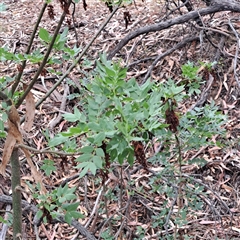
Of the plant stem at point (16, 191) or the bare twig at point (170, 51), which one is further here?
the bare twig at point (170, 51)

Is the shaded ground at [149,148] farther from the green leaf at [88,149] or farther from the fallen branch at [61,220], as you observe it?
the green leaf at [88,149]

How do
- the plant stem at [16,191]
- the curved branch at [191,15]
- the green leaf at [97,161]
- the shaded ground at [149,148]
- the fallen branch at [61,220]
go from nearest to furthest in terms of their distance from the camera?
the green leaf at [97,161]
the plant stem at [16,191]
the fallen branch at [61,220]
the shaded ground at [149,148]
the curved branch at [191,15]

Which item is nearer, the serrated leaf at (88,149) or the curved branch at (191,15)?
the serrated leaf at (88,149)

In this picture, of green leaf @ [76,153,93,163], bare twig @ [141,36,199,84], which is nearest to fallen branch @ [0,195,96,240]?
green leaf @ [76,153,93,163]

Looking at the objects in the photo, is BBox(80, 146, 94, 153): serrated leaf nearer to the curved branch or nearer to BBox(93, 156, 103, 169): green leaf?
BBox(93, 156, 103, 169): green leaf

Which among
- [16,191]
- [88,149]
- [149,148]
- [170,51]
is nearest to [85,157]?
[88,149]

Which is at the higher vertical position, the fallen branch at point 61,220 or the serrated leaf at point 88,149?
the serrated leaf at point 88,149

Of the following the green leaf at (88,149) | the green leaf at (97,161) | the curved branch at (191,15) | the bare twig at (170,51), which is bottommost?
the bare twig at (170,51)

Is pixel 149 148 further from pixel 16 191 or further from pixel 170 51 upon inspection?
pixel 16 191

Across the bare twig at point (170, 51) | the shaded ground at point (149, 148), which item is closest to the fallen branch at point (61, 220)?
the shaded ground at point (149, 148)

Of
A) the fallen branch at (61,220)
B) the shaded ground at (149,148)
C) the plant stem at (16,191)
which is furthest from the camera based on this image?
the shaded ground at (149,148)

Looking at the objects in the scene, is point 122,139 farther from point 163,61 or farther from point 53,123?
point 163,61

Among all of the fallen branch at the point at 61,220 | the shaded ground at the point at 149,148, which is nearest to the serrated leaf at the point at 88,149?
the shaded ground at the point at 149,148

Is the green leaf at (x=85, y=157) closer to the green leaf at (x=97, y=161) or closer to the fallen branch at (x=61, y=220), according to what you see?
the green leaf at (x=97, y=161)
